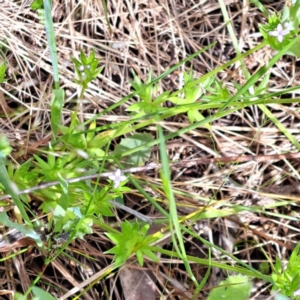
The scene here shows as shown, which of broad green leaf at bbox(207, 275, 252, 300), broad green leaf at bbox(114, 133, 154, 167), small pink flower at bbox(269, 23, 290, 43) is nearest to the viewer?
small pink flower at bbox(269, 23, 290, 43)

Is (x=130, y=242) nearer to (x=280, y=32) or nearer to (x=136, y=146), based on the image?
(x=136, y=146)

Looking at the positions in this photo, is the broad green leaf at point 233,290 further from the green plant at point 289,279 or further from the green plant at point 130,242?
the green plant at point 130,242

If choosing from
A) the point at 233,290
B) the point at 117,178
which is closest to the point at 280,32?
the point at 117,178

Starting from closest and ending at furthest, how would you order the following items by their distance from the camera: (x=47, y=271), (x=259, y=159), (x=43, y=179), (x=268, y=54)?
1. (x=43, y=179)
2. (x=47, y=271)
3. (x=259, y=159)
4. (x=268, y=54)

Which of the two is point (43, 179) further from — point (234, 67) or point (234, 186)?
point (234, 67)

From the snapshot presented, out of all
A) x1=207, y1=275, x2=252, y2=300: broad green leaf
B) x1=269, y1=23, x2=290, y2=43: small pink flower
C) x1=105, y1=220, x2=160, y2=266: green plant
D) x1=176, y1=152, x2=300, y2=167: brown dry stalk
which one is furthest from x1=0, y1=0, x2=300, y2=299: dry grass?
x1=269, y1=23, x2=290, y2=43: small pink flower

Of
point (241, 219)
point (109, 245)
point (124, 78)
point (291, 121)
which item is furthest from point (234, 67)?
point (109, 245)

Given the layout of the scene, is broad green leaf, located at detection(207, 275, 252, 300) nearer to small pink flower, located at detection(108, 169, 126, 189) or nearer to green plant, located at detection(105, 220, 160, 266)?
green plant, located at detection(105, 220, 160, 266)

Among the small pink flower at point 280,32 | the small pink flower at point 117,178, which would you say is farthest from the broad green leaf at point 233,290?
the small pink flower at point 280,32
